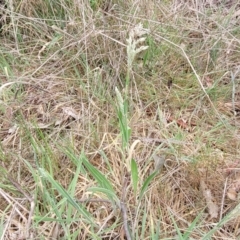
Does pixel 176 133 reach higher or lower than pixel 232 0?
lower

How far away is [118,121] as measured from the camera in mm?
1591

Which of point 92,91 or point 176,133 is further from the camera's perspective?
point 92,91

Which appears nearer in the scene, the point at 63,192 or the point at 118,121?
the point at 63,192

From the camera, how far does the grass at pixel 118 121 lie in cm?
130

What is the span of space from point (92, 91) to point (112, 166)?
1.32ft

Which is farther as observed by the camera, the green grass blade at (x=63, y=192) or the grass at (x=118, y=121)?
the grass at (x=118, y=121)

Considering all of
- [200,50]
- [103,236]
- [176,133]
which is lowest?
[103,236]

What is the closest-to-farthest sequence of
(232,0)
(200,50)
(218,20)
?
(200,50)
(218,20)
(232,0)

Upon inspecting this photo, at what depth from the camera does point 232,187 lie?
140 cm

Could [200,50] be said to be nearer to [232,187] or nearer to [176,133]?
[176,133]

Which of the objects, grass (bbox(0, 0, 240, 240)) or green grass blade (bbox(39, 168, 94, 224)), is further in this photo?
grass (bbox(0, 0, 240, 240))

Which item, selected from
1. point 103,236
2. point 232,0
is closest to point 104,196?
point 103,236

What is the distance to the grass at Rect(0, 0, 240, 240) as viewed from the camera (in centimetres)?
130

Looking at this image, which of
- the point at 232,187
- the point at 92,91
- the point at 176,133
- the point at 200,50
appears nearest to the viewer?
the point at 232,187
